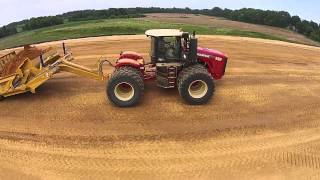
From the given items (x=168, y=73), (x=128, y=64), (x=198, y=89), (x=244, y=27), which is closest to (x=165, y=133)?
(x=198, y=89)

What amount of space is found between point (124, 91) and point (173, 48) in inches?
71.4

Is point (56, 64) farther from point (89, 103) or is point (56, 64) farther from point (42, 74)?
point (89, 103)

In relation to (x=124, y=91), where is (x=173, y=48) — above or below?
above

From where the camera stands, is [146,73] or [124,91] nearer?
[124,91]

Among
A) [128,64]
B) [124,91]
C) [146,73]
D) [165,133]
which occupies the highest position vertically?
[128,64]

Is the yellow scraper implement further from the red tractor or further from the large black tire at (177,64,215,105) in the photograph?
the large black tire at (177,64,215,105)

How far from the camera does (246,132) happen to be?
11.8 m

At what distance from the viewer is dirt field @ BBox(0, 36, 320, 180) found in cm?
1013

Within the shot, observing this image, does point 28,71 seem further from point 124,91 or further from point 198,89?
point 198,89

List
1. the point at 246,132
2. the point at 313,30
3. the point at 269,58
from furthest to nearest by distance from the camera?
Answer: the point at 313,30
the point at 269,58
the point at 246,132

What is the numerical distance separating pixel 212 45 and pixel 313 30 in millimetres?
23578

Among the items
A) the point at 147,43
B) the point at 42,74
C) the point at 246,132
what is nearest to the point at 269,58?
the point at 147,43

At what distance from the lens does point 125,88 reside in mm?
13469

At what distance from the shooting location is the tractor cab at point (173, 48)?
13445mm
